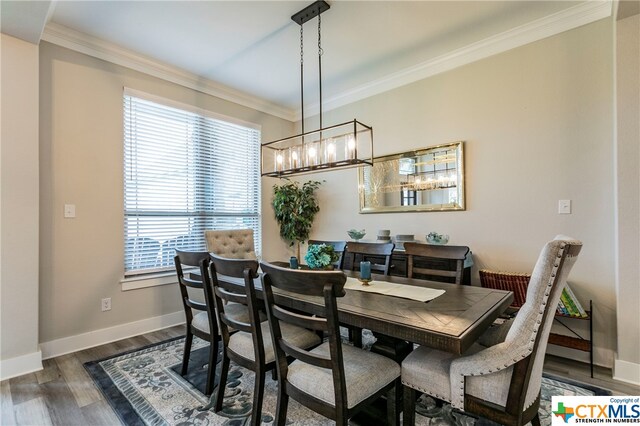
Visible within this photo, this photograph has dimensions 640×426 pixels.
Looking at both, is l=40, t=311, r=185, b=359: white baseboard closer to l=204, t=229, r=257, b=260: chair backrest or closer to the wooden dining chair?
l=204, t=229, r=257, b=260: chair backrest

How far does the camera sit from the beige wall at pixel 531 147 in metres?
2.43

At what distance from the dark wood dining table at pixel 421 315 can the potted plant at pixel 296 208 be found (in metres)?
2.54

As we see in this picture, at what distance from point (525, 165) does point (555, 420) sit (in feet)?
6.67

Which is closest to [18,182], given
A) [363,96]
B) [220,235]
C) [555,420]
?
[220,235]

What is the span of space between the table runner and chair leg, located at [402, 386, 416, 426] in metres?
0.44

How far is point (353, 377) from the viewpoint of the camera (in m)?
1.35

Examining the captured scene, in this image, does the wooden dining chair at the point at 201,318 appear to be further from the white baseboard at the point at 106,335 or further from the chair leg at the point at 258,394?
the white baseboard at the point at 106,335

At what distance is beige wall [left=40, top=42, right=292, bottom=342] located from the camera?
8.70ft

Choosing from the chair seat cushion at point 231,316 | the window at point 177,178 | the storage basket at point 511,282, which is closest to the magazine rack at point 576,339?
the storage basket at point 511,282

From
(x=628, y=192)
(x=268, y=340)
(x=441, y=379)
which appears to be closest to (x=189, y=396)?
(x=268, y=340)

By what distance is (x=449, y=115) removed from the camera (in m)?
3.23

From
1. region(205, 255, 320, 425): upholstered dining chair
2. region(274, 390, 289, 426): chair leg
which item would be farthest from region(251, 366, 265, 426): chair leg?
region(274, 390, 289, 426): chair leg

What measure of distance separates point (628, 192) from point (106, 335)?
448 cm

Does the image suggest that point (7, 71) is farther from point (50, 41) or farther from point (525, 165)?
point (525, 165)
